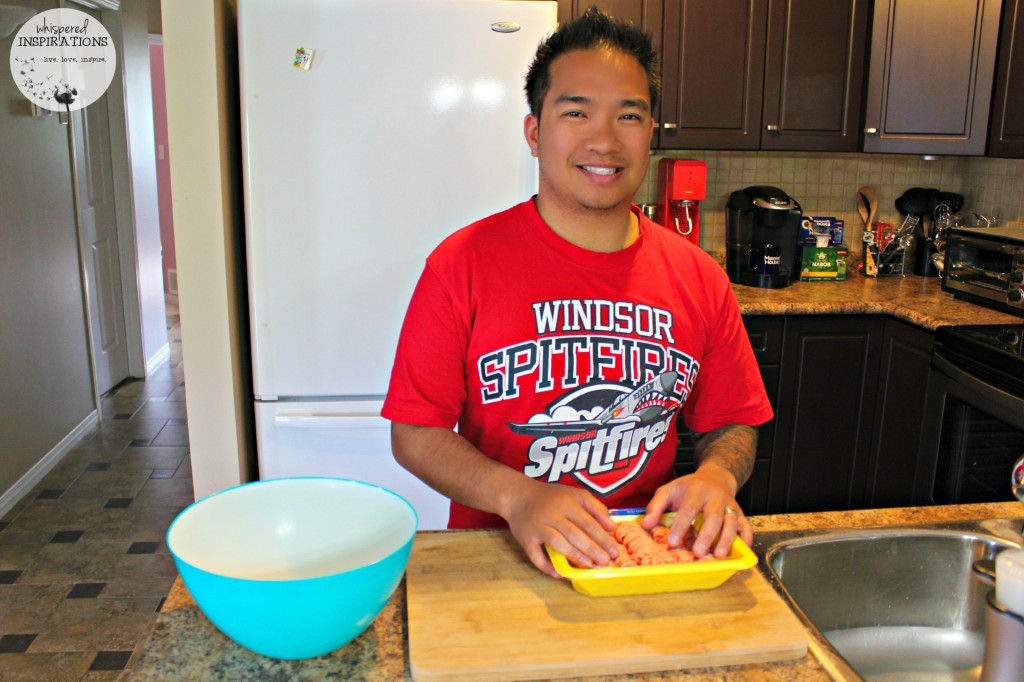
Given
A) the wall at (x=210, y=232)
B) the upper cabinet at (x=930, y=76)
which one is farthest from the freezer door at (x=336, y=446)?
the upper cabinet at (x=930, y=76)

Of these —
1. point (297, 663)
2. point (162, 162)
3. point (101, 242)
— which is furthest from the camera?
point (162, 162)

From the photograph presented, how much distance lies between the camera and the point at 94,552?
304 cm

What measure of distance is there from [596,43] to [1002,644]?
0.98m

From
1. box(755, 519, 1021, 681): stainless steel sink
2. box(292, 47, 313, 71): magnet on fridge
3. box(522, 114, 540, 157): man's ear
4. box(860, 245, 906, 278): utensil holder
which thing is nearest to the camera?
box(755, 519, 1021, 681): stainless steel sink

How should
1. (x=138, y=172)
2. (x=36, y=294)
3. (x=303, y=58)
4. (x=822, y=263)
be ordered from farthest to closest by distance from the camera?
(x=138, y=172) < (x=36, y=294) < (x=822, y=263) < (x=303, y=58)

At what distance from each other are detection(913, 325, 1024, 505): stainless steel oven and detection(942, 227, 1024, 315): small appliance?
0.77ft

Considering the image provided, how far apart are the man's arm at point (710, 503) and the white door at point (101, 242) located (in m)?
3.81

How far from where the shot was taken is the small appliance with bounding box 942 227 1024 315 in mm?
2678

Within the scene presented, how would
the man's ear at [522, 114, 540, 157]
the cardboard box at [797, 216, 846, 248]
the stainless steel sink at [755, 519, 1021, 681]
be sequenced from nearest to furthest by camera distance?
the stainless steel sink at [755, 519, 1021, 681] < the man's ear at [522, 114, 540, 157] < the cardboard box at [797, 216, 846, 248]

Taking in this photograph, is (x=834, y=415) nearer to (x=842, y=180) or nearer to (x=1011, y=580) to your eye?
(x=842, y=180)

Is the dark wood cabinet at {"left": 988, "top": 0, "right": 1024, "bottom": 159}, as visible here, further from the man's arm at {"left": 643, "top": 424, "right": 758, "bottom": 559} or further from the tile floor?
A: the tile floor

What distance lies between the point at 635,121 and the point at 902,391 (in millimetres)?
1848

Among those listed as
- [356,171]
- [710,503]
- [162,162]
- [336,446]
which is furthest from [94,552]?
[162,162]

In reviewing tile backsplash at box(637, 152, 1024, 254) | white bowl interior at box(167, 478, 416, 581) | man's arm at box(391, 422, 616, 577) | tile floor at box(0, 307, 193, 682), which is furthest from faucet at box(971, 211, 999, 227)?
tile floor at box(0, 307, 193, 682)
